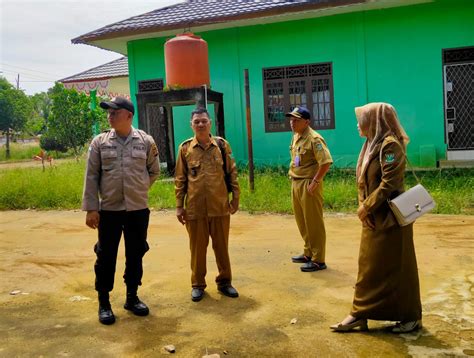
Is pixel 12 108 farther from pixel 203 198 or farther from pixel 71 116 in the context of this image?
pixel 203 198

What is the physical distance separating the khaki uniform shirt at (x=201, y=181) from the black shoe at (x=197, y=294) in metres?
0.61

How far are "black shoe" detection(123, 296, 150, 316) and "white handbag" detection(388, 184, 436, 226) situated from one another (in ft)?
6.56

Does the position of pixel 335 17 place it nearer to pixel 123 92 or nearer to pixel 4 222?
pixel 4 222

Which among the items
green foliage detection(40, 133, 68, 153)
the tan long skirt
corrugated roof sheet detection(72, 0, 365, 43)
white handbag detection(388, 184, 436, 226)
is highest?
corrugated roof sheet detection(72, 0, 365, 43)

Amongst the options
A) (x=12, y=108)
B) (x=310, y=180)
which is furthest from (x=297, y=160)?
(x=12, y=108)

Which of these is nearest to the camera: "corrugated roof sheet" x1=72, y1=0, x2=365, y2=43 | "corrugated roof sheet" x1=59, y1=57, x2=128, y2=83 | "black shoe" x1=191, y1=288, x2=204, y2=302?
"black shoe" x1=191, y1=288, x2=204, y2=302

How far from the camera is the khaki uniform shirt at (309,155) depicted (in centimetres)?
468

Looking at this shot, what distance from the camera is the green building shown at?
10.8 m

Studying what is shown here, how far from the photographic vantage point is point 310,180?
15.6 feet

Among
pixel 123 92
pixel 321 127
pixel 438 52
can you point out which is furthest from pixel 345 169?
pixel 123 92

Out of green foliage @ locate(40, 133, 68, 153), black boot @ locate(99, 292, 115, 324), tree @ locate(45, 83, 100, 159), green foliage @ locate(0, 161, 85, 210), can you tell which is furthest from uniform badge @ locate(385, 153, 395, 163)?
green foliage @ locate(40, 133, 68, 153)

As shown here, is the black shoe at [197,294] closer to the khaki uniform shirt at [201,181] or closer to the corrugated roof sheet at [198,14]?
the khaki uniform shirt at [201,181]

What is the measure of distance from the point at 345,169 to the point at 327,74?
2.33 meters

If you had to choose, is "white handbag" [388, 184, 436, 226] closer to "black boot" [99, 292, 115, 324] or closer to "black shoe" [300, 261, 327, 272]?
"black shoe" [300, 261, 327, 272]
